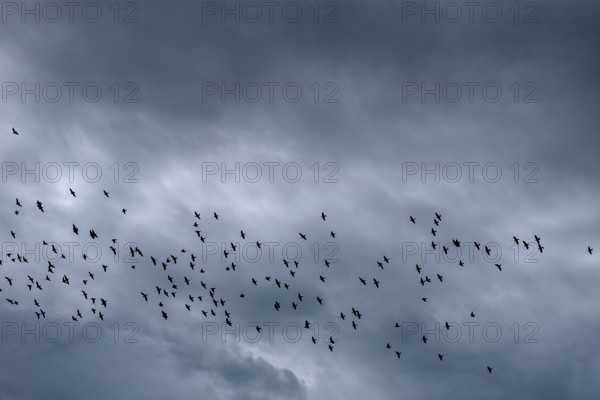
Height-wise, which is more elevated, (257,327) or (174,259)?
(174,259)

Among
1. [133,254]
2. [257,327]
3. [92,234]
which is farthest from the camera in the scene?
[257,327]

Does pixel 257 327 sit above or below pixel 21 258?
below

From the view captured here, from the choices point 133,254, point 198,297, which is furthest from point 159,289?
point 133,254

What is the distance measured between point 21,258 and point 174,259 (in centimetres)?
2425

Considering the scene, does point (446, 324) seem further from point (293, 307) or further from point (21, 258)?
point (21, 258)

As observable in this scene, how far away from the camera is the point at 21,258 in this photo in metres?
96.4

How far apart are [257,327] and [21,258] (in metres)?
41.2

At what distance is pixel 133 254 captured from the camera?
94.1 meters

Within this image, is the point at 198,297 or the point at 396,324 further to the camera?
the point at 198,297

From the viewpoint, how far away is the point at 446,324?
333 feet

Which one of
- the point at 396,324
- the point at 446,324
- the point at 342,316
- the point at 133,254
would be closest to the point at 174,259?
the point at 133,254

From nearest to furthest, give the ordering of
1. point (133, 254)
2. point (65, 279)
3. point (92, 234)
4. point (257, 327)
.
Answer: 1. point (92, 234)
2. point (133, 254)
3. point (65, 279)
4. point (257, 327)

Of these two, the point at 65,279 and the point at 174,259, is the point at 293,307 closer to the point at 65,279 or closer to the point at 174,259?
the point at 174,259

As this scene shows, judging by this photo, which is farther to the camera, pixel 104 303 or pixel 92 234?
pixel 104 303
